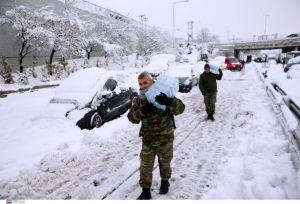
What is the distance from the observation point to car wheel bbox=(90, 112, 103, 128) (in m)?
7.06

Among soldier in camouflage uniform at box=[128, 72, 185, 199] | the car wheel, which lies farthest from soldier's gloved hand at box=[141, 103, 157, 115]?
the car wheel

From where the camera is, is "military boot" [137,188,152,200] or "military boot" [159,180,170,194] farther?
"military boot" [159,180,170,194]

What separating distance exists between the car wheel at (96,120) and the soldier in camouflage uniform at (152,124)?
357 cm

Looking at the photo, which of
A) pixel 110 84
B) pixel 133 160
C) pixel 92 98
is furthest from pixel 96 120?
pixel 133 160

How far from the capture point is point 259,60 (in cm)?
4628

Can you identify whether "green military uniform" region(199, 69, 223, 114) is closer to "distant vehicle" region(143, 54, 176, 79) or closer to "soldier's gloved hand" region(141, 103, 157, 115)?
"soldier's gloved hand" region(141, 103, 157, 115)

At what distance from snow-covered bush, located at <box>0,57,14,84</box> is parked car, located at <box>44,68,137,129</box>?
7.45m

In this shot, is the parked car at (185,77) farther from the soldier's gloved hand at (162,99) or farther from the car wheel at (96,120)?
the soldier's gloved hand at (162,99)

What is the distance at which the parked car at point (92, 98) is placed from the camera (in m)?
6.94

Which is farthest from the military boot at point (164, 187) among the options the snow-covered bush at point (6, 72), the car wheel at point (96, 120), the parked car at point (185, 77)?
the snow-covered bush at point (6, 72)

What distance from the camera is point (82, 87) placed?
7.74 metres

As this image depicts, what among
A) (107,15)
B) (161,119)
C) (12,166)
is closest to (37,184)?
(12,166)

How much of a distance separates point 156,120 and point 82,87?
183 inches

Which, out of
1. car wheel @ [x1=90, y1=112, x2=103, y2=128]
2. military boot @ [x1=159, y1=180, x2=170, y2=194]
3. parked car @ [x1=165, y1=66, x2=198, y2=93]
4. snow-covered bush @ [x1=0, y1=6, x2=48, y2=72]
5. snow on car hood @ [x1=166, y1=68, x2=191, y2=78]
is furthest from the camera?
snow-covered bush @ [x1=0, y1=6, x2=48, y2=72]
